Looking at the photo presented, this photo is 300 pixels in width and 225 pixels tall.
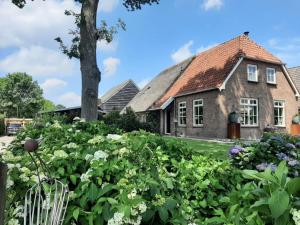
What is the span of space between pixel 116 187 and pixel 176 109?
24721 millimetres

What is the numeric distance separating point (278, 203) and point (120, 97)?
38.3 m

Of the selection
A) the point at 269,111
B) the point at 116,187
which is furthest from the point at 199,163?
the point at 269,111

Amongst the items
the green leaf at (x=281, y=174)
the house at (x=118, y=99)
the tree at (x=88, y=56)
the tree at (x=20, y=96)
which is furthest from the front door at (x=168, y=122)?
the tree at (x=20, y=96)

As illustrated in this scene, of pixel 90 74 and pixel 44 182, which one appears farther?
pixel 90 74

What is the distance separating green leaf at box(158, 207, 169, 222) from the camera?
93.3 inches

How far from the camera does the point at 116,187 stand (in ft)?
8.29

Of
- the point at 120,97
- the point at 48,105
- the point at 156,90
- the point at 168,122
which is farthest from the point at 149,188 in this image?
the point at 48,105

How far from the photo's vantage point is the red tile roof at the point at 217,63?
23.2 meters

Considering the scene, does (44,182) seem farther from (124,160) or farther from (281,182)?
(281,182)

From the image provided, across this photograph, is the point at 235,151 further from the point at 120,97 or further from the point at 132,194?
the point at 120,97

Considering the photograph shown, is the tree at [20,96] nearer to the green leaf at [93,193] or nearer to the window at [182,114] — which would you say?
the window at [182,114]

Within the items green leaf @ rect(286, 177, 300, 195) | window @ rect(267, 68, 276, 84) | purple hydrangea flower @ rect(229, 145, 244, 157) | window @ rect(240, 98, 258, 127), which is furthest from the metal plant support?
window @ rect(267, 68, 276, 84)

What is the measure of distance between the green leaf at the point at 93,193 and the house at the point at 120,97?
115ft

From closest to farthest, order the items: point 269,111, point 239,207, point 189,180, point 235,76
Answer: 1. point 239,207
2. point 189,180
3. point 235,76
4. point 269,111
